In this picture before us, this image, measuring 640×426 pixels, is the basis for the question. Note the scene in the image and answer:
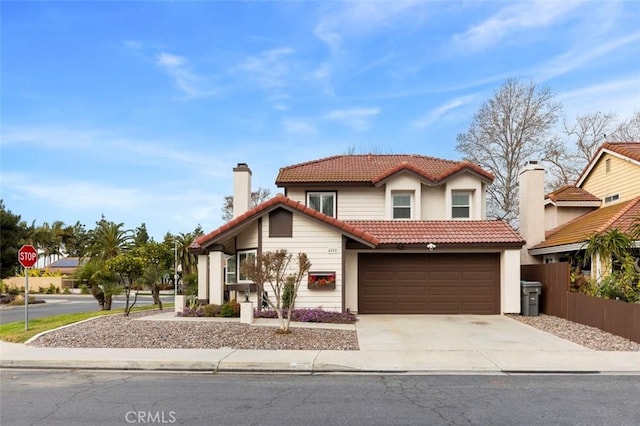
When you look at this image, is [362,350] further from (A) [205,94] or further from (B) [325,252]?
(A) [205,94]

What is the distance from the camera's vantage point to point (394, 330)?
544 inches

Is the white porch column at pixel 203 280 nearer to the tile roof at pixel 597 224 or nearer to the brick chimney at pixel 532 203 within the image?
the brick chimney at pixel 532 203

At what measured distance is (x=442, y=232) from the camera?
18.3 m

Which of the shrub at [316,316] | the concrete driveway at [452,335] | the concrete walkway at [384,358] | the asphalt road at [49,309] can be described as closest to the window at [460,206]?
the concrete driveway at [452,335]

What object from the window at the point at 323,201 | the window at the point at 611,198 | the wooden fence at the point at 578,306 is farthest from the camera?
the window at the point at 611,198

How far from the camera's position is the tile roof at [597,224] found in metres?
16.7

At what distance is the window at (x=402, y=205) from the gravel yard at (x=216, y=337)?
294 inches

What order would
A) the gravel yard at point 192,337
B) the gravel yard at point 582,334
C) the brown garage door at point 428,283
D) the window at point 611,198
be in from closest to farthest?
the gravel yard at point 192,337 → the gravel yard at point 582,334 → the brown garage door at point 428,283 → the window at point 611,198

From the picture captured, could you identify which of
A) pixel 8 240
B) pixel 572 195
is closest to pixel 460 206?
pixel 572 195

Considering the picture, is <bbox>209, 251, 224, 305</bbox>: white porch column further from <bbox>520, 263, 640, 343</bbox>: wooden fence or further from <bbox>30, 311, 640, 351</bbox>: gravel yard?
<bbox>520, 263, 640, 343</bbox>: wooden fence

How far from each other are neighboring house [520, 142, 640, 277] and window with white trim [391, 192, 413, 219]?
16.1 ft

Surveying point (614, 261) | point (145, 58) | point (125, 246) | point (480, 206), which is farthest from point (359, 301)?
point (125, 246)

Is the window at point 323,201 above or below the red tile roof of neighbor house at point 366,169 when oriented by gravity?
below

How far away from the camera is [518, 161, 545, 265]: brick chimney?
20359 mm
